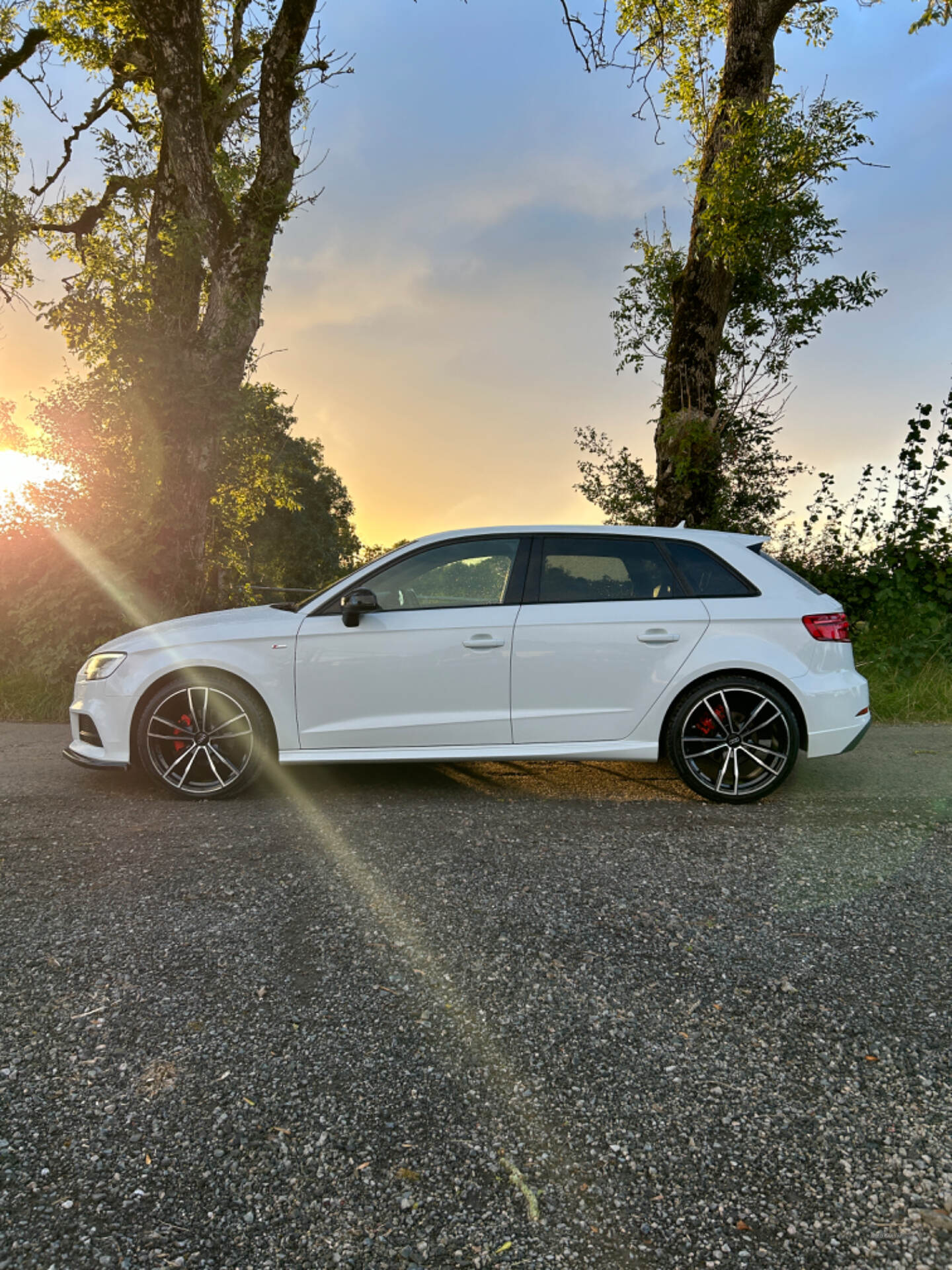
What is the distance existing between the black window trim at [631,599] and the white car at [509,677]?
0.01 meters

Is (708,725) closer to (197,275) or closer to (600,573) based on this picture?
(600,573)

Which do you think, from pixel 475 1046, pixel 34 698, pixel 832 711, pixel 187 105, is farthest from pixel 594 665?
pixel 187 105

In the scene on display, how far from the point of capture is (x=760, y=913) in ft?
11.7

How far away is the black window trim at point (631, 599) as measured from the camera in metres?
5.24

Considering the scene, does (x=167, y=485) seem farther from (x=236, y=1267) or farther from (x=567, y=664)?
(x=236, y=1267)

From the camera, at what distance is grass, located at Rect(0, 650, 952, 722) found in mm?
8336

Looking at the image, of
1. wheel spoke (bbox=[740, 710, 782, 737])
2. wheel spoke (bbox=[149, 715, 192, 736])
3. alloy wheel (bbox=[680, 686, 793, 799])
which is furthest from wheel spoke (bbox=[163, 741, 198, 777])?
wheel spoke (bbox=[740, 710, 782, 737])

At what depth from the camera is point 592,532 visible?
5414 millimetres

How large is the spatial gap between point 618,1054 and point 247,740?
331cm

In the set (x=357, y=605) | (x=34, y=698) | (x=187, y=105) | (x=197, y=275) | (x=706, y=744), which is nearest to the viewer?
(x=357, y=605)

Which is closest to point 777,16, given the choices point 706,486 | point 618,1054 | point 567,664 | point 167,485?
point 706,486

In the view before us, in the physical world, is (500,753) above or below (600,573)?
below

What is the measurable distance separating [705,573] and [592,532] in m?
0.76

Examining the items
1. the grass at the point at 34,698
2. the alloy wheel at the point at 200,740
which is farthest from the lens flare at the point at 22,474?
the alloy wheel at the point at 200,740
